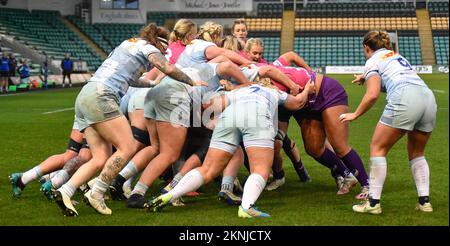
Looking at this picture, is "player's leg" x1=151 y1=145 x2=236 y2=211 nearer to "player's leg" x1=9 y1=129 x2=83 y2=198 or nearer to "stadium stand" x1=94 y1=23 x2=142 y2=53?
"player's leg" x1=9 y1=129 x2=83 y2=198

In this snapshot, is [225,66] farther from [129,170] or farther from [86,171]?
[86,171]

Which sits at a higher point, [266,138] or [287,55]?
[287,55]

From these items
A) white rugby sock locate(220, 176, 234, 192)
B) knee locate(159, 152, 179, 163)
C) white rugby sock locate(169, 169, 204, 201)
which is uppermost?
knee locate(159, 152, 179, 163)

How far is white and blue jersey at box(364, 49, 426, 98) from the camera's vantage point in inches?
240

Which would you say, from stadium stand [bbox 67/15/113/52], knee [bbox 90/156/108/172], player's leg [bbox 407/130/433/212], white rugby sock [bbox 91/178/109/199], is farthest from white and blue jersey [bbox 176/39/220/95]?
stadium stand [bbox 67/15/113/52]

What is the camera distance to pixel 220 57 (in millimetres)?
6664

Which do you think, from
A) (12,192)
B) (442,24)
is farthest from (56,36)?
(12,192)

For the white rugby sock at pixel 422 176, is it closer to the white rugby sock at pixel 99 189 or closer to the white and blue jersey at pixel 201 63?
the white and blue jersey at pixel 201 63

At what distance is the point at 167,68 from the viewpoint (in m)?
6.11

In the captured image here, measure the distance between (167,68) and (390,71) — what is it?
80.8 inches

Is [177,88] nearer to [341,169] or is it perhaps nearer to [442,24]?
[341,169]

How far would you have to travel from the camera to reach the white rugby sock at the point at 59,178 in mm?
6918

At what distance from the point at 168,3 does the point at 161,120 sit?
45.2 meters

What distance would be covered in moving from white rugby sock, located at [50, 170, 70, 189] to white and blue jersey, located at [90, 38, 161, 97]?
3.97ft
